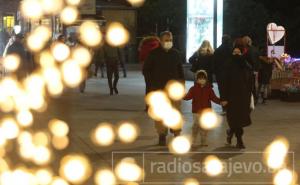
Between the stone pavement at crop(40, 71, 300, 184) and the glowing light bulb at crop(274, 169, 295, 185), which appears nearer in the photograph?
the glowing light bulb at crop(274, 169, 295, 185)

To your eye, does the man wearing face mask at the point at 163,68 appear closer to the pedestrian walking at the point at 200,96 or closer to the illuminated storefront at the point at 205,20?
the pedestrian walking at the point at 200,96

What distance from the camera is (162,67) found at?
11148 mm

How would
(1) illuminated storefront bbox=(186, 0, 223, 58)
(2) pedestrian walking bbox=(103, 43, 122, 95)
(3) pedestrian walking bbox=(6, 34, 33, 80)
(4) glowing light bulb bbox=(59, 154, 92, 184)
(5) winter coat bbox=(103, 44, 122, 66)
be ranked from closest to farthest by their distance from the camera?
Result: (4) glowing light bulb bbox=(59, 154, 92, 184), (3) pedestrian walking bbox=(6, 34, 33, 80), (2) pedestrian walking bbox=(103, 43, 122, 95), (5) winter coat bbox=(103, 44, 122, 66), (1) illuminated storefront bbox=(186, 0, 223, 58)

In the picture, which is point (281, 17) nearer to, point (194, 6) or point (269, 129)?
point (194, 6)

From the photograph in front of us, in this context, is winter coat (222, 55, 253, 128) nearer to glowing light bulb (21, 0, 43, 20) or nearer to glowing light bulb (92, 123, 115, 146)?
glowing light bulb (92, 123, 115, 146)

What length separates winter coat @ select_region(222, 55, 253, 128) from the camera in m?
10.9

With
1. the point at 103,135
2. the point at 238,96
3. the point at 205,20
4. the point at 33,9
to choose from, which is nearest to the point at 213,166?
the point at 238,96

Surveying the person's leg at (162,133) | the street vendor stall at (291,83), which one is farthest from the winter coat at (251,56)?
the street vendor stall at (291,83)

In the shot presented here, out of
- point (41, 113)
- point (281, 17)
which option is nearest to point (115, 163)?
point (41, 113)

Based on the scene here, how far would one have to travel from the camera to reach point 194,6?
2572cm

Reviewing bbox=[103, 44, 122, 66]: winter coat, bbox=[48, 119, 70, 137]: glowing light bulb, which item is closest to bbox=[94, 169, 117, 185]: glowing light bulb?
bbox=[48, 119, 70, 137]: glowing light bulb

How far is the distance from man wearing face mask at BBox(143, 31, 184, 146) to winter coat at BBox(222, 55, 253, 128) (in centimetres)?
78

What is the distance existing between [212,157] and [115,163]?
1.36 m

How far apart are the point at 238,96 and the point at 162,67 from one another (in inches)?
47.7
